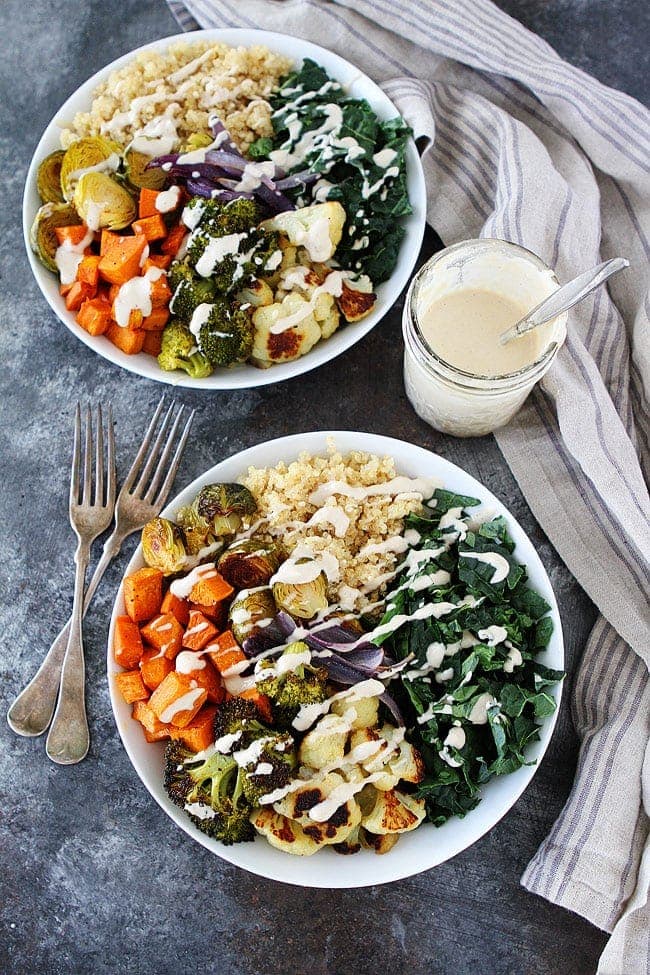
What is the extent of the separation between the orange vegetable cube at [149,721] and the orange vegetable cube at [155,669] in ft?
0.17

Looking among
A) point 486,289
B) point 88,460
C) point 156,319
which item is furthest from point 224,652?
point 486,289

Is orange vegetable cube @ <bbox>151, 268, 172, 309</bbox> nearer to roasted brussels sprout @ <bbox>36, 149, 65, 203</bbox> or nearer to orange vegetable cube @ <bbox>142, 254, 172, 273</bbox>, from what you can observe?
orange vegetable cube @ <bbox>142, 254, 172, 273</bbox>

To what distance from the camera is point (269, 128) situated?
8.92ft

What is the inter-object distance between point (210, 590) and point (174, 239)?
3.23 feet

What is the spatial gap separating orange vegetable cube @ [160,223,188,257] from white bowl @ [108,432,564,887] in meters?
0.62

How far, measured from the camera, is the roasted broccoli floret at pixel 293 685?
2.24m

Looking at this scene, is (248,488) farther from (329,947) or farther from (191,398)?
(329,947)

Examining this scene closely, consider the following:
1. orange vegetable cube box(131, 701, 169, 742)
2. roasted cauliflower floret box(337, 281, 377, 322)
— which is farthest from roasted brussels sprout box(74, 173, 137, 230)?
orange vegetable cube box(131, 701, 169, 742)

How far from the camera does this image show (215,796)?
225 centimetres

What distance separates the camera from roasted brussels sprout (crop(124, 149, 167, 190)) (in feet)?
8.55

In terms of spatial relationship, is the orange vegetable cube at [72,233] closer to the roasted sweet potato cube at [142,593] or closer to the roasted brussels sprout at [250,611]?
the roasted sweet potato cube at [142,593]

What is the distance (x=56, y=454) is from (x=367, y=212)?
116cm

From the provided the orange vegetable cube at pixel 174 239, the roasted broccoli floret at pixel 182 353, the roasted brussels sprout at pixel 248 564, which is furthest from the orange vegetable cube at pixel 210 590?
the orange vegetable cube at pixel 174 239

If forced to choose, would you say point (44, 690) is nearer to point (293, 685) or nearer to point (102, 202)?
point (293, 685)
